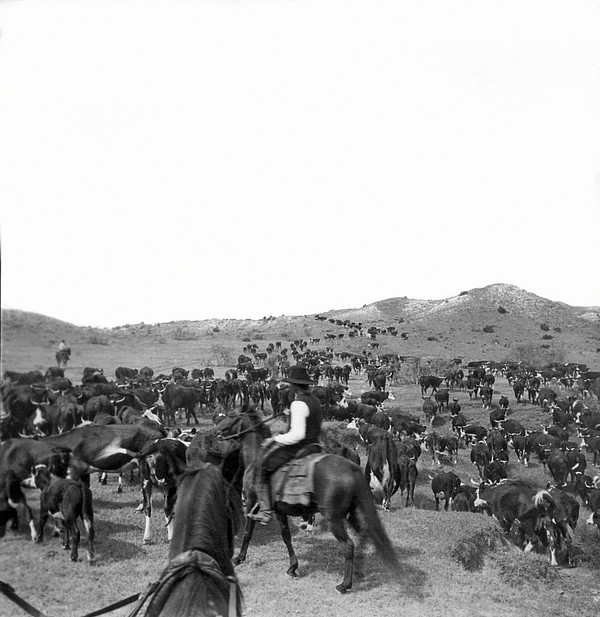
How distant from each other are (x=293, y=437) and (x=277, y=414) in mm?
6995

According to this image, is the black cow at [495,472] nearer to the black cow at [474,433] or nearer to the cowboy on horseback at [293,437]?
the black cow at [474,433]

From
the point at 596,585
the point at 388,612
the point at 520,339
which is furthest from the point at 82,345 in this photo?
the point at 520,339

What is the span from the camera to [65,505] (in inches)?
313

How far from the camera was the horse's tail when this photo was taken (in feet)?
23.5

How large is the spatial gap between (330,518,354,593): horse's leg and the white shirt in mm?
1326

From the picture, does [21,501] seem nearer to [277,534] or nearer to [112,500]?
[112,500]

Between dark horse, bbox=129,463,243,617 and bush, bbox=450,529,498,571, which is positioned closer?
dark horse, bbox=129,463,243,617

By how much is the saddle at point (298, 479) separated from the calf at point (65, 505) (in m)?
3.14

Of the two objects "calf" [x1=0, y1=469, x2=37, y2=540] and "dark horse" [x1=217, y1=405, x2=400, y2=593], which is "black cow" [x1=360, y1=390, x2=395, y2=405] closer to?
"dark horse" [x1=217, y1=405, x2=400, y2=593]

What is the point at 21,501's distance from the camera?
7.60m

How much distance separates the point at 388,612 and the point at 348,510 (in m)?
1.55

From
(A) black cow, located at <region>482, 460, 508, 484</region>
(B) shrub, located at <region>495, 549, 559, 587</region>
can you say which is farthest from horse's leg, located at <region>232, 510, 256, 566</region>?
(A) black cow, located at <region>482, 460, 508, 484</region>

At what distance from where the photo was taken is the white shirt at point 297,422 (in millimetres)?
7410

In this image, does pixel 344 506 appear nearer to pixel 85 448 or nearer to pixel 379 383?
pixel 85 448
